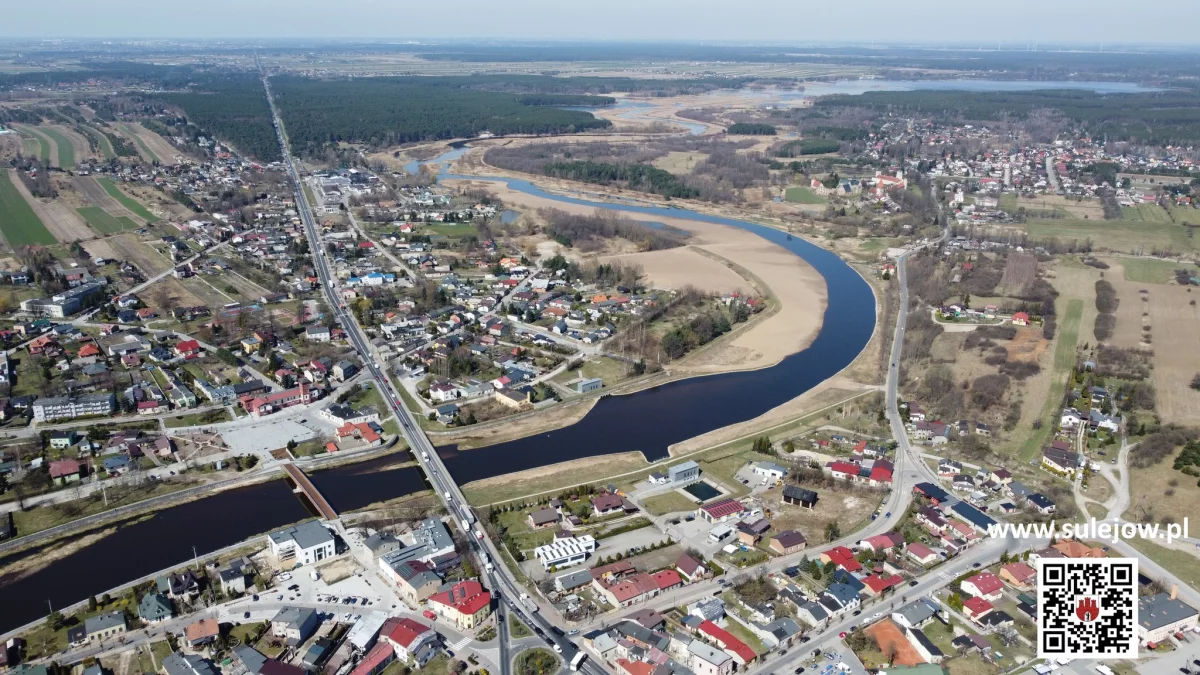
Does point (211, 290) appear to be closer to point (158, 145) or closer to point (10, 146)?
point (158, 145)

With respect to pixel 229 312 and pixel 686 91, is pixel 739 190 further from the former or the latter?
pixel 686 91

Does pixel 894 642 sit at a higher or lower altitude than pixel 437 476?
higher

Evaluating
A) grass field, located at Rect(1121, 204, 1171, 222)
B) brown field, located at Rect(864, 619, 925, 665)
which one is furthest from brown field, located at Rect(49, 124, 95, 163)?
grass field, located at Rect(1121, 204, 1171, 222)

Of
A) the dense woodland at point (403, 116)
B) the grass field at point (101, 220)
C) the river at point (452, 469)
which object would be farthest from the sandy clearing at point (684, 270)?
the dense woodland at point (403, 116)

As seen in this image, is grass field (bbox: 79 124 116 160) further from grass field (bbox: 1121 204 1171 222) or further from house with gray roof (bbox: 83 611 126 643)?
grass field (bbox: 1121 204 1171 222)

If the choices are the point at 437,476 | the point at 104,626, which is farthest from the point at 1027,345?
the point at 104,626
